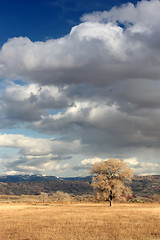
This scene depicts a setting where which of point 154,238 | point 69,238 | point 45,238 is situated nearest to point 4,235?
point 45,238

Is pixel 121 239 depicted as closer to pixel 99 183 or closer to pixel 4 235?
pixel 4 235

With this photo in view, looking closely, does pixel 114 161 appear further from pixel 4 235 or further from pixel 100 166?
pixel 4 235

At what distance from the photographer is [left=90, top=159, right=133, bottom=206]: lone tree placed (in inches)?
3019

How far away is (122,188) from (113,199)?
3863mm

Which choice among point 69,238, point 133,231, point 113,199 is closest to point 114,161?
point 113,199

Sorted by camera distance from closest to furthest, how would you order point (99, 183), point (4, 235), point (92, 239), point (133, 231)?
point (92, 239), point (4, 235), point (133, 231), point (99, 183)

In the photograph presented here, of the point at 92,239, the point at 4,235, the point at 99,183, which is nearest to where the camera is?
the point at 92,239

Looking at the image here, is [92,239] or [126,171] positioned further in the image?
[126,171]

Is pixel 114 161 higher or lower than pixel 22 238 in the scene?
higher

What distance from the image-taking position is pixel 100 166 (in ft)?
260

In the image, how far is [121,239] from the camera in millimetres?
24453

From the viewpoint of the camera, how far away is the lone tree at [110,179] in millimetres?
76688

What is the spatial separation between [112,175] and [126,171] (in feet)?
13.3

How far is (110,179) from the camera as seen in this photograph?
78.3 m
